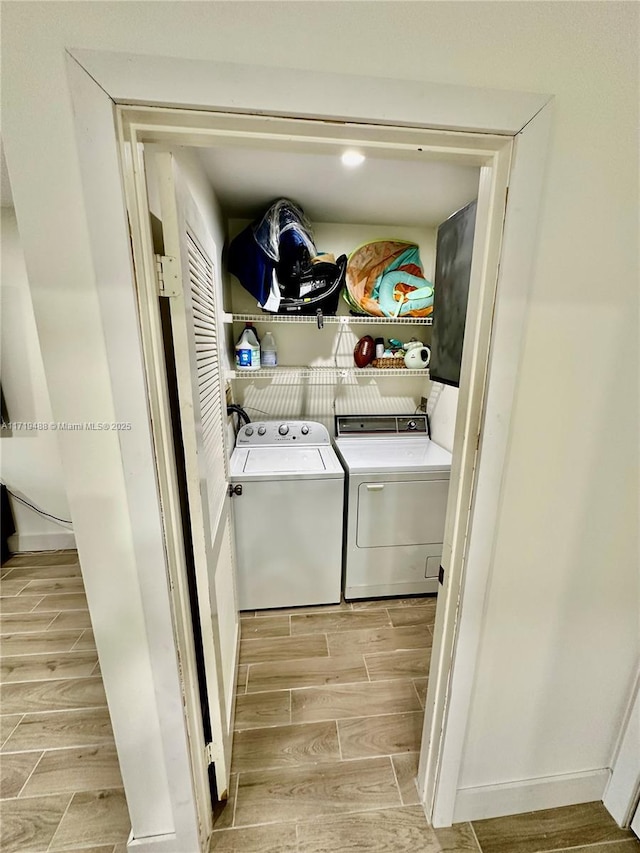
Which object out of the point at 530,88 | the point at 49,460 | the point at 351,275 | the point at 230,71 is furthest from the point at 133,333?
the point at 49,460

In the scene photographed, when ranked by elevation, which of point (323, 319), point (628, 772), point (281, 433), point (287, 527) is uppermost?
point (323, 319)

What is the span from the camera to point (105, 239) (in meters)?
0.65

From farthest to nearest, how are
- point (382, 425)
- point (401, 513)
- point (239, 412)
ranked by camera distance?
point (382, 425) → point (239, 412) → point (401, 513)

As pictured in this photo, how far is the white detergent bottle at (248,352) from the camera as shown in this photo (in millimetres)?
2158

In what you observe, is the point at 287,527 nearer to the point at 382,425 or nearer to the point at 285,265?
the point at 382,425

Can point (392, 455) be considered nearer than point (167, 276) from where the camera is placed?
No

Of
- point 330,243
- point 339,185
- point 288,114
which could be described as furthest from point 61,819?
point 330,243

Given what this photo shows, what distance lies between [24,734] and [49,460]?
168 centimetres

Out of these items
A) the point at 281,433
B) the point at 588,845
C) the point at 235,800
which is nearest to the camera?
the point at 588,845

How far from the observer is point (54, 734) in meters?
1.44

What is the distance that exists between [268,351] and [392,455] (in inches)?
43.4

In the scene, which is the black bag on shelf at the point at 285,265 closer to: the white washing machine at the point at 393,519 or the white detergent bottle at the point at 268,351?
the white detergent bottle at the point at 268,351

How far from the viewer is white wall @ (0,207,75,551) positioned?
2154 millimetres

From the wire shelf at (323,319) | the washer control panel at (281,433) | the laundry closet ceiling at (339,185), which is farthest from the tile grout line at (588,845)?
the laundry closet ceiling at (339,185)
